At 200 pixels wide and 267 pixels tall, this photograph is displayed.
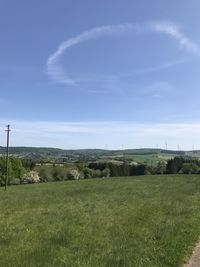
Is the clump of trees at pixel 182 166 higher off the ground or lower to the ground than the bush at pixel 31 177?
higher

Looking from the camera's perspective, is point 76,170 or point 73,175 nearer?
point 73,175

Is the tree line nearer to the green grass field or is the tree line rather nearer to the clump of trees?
the clump of trees

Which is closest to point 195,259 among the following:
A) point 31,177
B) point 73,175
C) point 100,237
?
point 100,237

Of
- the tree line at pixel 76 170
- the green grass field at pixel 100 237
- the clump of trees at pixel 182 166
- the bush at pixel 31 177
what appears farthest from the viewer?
the clump of trees at pixel 182 166

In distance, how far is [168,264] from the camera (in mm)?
11922

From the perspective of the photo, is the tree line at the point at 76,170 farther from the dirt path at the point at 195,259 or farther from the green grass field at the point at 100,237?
the dirt path at the point at 195,259

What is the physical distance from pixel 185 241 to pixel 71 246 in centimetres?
356

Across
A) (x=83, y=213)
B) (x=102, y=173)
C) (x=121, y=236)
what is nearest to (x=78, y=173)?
(x=102, y=173)

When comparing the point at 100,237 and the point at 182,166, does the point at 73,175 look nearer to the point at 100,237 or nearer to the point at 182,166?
the point at 182,166

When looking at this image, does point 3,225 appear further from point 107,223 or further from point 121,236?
point 121,236

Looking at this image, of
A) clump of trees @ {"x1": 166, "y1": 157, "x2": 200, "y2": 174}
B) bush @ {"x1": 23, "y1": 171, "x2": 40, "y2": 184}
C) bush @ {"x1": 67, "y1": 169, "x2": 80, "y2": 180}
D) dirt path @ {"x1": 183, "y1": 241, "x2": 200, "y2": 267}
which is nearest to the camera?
dirt path @ {"x1": 183, "y1": 241, "x2": 200, "y2": 267}

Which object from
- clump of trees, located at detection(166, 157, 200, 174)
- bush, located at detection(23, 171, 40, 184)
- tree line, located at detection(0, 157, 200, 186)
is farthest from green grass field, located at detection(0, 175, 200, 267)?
clump of trees, located at detection(166, 157, 200, 174)

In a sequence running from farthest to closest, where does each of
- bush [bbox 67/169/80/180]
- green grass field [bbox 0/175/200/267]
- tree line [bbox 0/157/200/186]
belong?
bush [bbox 67/169/80/180] → tree line [bbox 0/157/200/186] → green grass field [bbox 0/175/200/267]

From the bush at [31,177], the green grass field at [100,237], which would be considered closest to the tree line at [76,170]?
the bush at [31,177]
